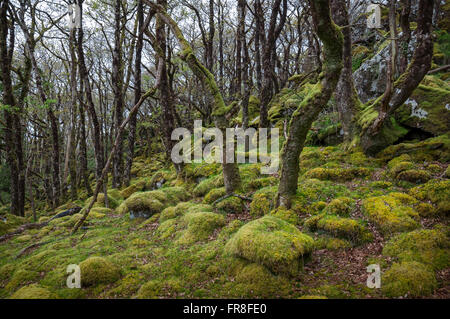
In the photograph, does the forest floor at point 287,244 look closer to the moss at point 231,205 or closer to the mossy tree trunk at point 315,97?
the moss at point 231,205

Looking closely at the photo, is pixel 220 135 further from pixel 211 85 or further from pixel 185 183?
pixel 185 183

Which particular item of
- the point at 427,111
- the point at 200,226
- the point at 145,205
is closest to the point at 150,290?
the point at 200,226

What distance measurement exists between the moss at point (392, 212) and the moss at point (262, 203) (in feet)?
7.93

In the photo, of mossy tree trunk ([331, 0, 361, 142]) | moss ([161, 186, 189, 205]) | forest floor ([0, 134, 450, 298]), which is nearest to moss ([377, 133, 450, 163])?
forest floor ([0, 134, 450, 298])

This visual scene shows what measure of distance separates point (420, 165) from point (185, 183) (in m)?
8.85

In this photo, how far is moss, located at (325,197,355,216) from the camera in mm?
5690

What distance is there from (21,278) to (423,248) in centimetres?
818

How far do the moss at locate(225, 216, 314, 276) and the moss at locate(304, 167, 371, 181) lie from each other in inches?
134

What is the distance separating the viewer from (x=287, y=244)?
4.28 meters

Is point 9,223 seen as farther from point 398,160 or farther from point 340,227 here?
point 398,160

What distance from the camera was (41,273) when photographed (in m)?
5.37

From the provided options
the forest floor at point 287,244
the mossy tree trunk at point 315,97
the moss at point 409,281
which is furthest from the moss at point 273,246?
the mossy tree trunk at point 315,97

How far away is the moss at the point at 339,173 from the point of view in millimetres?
7271

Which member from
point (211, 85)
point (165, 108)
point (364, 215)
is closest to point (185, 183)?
point (165, 108)
